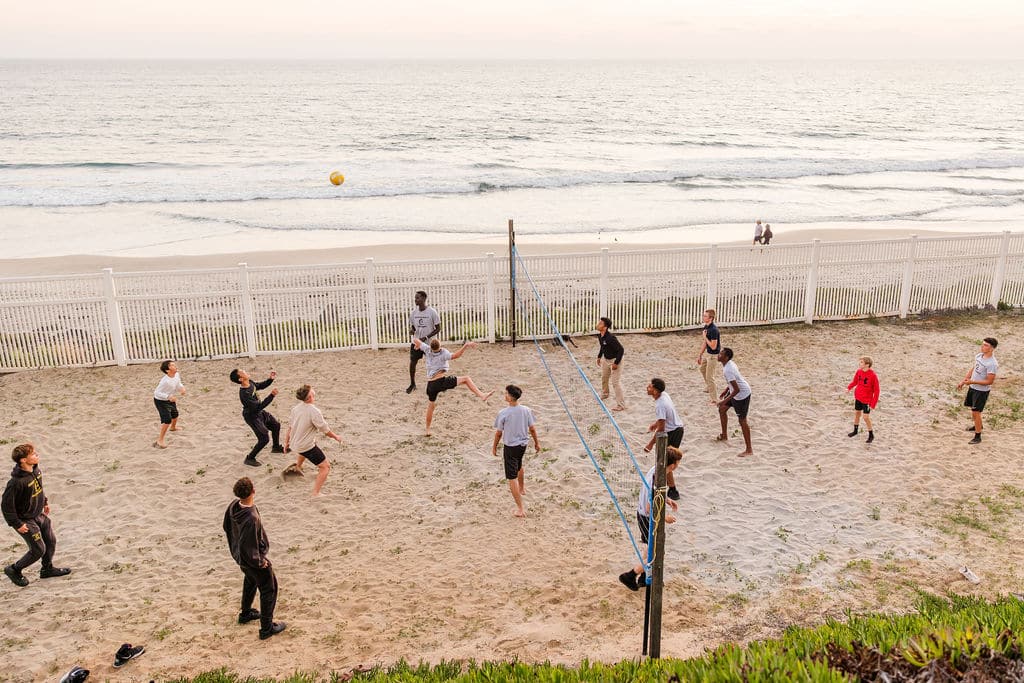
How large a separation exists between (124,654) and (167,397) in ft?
15.8

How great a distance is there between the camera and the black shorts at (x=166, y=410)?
36.4ft

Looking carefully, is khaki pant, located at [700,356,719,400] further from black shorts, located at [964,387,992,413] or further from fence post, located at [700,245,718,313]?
black shorts, located at [964,387,992,413]

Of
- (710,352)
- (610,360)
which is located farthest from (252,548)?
(710,352)

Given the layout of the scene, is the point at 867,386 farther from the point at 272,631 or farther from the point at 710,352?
the point at 272,631

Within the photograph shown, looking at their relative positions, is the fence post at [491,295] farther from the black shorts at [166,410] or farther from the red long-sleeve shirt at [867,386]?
the red long-sleeve shirt at [867,386]

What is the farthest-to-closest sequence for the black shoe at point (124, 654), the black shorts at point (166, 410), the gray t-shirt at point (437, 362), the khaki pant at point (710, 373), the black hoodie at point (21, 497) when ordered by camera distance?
the khaki pant at point (710, 373) → the gray t-shirt at point (437, 362) → the black shorts at point (166, 410) → the black hoodie at point (21, 497) → the black shoe at point (124, 654)

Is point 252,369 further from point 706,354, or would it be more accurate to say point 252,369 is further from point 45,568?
point 706,354

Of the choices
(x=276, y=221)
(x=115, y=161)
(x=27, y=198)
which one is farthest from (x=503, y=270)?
(x=115, y=161)

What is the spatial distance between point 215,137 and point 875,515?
2393 inches

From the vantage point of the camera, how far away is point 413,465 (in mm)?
10773

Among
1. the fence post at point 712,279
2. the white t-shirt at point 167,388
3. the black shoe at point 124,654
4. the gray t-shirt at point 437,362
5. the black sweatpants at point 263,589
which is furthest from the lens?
the fence post at point 712,279

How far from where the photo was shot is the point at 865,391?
1098 centimetres

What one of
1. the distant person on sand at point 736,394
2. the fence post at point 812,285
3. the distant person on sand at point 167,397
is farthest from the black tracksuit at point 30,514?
the fence post at point 812,285

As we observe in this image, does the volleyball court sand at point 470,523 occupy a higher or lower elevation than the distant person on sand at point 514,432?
lower
